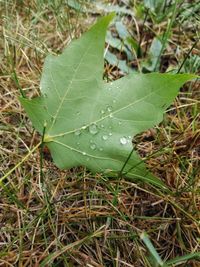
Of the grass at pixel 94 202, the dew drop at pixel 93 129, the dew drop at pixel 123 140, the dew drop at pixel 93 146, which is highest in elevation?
the dew drop at pixel 93 129

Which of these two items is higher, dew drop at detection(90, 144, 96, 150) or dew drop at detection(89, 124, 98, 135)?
dew drop at detection(89, 124, 98, 135)

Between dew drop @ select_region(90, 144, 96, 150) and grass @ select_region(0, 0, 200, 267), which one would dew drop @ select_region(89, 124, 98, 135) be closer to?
dew drop @ select_region(90, 144, 96, 150)

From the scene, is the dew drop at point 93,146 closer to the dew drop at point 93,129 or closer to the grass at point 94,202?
the dew drop at point 93,129

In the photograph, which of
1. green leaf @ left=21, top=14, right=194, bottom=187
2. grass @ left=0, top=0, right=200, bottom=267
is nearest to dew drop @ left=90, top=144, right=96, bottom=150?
green leaf @ left=21, top=14, right=194, bottom=187

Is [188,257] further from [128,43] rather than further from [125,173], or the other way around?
[128,43]

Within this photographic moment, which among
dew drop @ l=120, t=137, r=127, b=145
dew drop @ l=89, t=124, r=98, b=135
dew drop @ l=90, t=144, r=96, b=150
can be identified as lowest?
dew drop @ l=90, t=144, r=96, b=150

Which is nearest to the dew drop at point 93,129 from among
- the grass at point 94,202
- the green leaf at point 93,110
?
the green leaf at point 93,110
